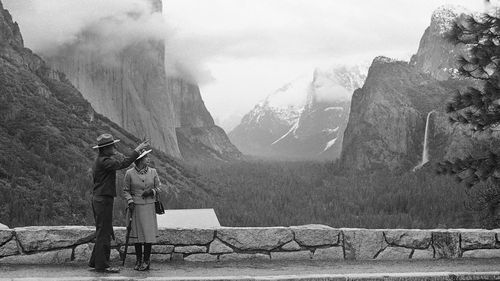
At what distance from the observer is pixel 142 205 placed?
35.5ft

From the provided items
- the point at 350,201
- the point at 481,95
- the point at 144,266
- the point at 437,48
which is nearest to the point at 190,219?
the point at 144,266

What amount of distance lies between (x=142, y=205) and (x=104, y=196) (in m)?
0.76

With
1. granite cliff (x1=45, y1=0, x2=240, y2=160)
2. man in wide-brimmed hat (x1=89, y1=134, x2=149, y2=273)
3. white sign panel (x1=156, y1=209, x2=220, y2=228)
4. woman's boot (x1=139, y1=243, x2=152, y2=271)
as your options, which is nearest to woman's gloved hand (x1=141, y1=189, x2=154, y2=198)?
man in wide-brimmed hat (x1=89, y1=134, x2=149, y2=273)

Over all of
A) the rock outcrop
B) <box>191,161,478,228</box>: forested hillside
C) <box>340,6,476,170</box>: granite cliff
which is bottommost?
<box>191,161,478,228</box>: forested hillside

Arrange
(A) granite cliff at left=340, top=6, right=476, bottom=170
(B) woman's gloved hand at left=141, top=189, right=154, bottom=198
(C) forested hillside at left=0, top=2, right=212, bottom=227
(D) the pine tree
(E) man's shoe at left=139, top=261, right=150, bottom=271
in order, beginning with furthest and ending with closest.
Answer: (A) granite cliff at left=340, top=6, right=476, bottom=170, (C) forested hillside at left=0, top=2, right=212, bottom=227, (D) the pine tree, (B) woman's gloved hand at left=141, top=189, right=154, bottom=198, (E) man's shoe at left=139, top=261, right=150, bottom=271

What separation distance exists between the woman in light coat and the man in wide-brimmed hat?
375mm

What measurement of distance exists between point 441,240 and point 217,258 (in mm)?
5147

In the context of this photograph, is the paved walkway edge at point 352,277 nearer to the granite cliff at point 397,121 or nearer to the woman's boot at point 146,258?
the woman's boot at point 146,258

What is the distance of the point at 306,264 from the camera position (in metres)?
11.8

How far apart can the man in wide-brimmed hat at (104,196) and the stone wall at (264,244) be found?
1040 mm

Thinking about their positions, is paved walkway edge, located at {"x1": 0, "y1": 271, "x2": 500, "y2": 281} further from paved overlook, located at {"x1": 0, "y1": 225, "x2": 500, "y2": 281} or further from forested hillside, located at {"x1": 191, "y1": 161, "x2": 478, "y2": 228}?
forested hillside, located at {"x1": 191, "y1": 161, "x2": 478, "y2": 228}

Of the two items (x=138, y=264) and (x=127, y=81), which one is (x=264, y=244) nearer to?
(x=138, y=264)

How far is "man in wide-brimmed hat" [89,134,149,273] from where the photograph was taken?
33.8 ft

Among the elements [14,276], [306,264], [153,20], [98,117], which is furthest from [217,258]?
[153,20]
